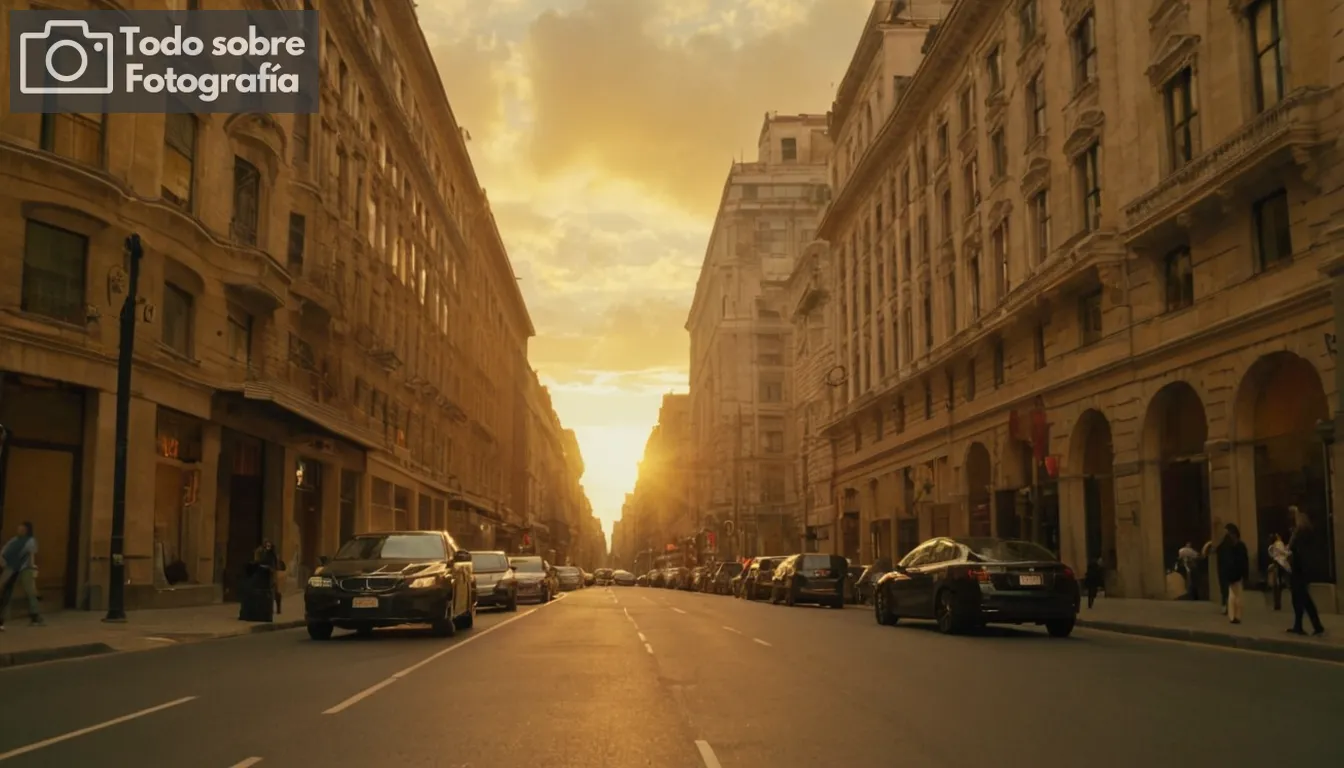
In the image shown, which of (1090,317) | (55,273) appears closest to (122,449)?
(55,273)

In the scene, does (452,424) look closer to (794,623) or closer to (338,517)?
(338,517)

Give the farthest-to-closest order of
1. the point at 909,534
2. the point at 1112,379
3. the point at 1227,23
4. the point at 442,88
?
the point at 442,88 < the point at 909,534 < the point at 1112,379 < the point at 1227,23

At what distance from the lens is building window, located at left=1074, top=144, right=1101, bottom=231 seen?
31984mm

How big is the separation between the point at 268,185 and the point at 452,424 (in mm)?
34173

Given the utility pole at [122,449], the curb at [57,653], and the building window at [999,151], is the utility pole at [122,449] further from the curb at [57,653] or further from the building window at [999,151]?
the building window at [999,151]

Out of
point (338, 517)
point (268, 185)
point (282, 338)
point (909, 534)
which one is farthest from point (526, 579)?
point (909, 534)

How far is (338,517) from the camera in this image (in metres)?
41.8

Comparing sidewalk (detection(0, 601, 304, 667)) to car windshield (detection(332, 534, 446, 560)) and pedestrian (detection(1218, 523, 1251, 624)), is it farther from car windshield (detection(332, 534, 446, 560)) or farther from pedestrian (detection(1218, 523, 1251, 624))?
pedestrian (detection(1218, 523, 1251, 624))

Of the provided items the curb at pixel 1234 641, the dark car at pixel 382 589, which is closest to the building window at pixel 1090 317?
the curb at pixel 1234 641

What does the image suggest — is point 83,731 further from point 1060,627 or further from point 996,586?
point 1060,627

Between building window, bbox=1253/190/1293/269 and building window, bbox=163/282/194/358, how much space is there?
23.7 meters

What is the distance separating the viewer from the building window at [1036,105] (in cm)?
3609

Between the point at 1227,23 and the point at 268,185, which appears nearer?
the point at 1227,23

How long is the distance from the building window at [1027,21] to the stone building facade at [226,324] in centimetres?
2242
